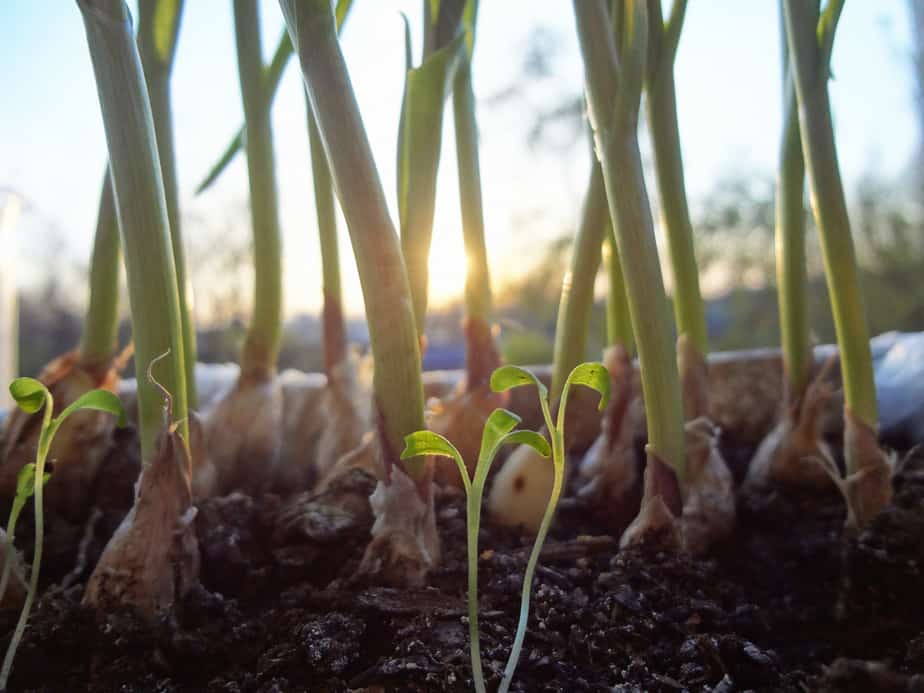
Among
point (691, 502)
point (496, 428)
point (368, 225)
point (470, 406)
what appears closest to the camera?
point (496, 428)

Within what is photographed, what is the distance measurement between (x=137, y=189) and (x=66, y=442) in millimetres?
289

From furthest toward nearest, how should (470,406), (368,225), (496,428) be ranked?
(470,406) → (368,225) → (496,428)

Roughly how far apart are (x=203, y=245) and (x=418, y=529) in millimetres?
4670

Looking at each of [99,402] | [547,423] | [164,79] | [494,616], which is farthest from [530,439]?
[164,79]

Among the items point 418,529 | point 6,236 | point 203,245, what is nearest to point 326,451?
point 418,529

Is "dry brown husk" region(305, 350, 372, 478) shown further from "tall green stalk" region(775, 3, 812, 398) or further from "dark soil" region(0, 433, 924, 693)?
"tall green stalk" region(775, 3, 812, 398)

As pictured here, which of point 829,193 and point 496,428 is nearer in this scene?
point 496,428

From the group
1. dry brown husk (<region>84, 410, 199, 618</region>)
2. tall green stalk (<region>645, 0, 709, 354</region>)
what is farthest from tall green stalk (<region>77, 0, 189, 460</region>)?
tall green stalk (<region>645, 0, 709, 354</region>)

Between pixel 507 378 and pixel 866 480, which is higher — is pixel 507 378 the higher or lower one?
the higher one

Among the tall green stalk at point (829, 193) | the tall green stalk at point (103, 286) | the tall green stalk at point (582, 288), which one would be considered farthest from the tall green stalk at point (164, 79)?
the tall green stalk at point (829, 193)

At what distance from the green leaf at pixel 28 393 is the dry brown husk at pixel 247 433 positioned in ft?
0.76

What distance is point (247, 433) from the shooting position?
61 cm

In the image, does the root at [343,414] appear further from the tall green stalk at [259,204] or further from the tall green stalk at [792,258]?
the tall green stalk at [792,258]

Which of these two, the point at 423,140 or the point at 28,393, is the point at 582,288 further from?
the point at 28,393
